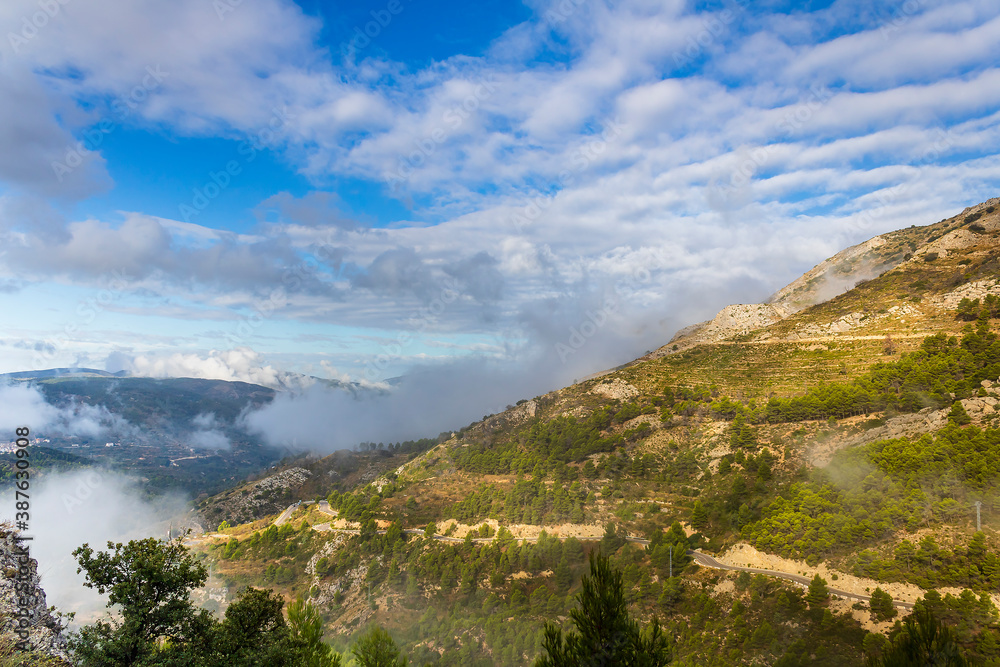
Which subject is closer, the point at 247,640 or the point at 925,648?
the point at 247,640

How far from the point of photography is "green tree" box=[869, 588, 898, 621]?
105 feet

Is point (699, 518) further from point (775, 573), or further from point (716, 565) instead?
point (775, 573)

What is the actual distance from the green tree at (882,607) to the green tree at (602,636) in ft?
97.6

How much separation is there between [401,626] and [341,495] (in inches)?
2523

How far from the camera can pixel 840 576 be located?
3859cm

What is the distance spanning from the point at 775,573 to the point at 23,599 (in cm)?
5271

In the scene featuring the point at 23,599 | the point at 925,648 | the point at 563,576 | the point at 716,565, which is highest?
the point at 23,599

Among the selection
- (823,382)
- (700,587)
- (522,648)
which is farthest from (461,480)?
(823,382)

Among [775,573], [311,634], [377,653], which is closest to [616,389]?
[775,573]

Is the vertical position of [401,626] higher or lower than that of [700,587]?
lower

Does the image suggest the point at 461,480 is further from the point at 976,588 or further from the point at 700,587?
the point at 976,588

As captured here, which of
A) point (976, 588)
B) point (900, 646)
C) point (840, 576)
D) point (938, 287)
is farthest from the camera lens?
point (938, 287)

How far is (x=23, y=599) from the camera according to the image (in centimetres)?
1464

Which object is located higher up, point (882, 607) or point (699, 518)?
point (699, 518)
